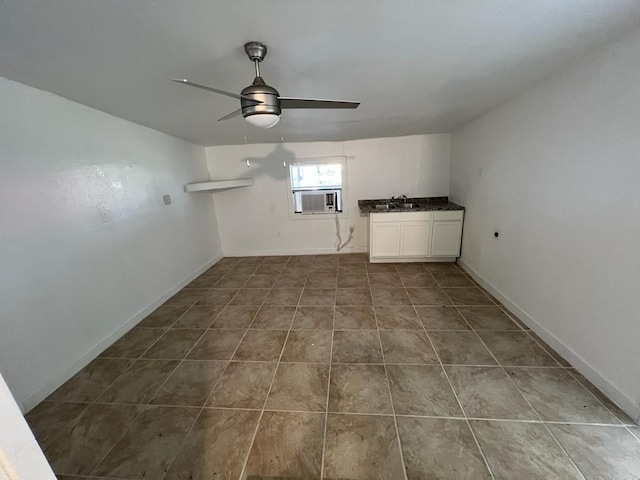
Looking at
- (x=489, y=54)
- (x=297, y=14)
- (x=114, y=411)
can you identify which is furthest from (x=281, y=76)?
(x=114, y=411)

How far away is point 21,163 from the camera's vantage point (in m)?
1.71

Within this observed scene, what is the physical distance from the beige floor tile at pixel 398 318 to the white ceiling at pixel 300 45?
7.04 ft

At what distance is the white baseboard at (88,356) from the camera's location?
174cm

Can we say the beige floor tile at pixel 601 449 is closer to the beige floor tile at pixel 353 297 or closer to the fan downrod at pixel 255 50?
the beige floor tile at pixel 353 297

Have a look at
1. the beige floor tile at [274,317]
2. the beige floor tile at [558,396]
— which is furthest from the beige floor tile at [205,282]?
the beige floor tile at [558,396]

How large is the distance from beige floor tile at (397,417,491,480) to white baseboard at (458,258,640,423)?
1.00m

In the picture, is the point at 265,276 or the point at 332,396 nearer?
the point at 332,396

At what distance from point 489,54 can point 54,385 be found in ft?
12.8

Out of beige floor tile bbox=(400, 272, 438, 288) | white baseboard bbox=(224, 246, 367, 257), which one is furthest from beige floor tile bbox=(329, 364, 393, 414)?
white baseboard bbox=(224, 246, 367, 257)

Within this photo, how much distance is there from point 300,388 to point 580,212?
2.39 m

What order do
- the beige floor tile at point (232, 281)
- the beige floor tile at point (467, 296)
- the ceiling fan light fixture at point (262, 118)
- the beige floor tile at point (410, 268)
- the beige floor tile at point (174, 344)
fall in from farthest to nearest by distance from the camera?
the beige floor tile at point (410, 268) < the beige floor tile at point (232, 281) < the beige floor tile at point (467, 296) < the beige floor tile at point (174, 344) < the ceiling fan light fixture at point (262, 118)

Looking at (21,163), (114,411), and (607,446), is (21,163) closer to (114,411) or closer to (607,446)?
A: (114,411)

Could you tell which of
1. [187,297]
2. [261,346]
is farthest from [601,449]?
[187,297]

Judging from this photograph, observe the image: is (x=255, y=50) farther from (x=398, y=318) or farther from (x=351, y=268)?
(x=351, y=268)
